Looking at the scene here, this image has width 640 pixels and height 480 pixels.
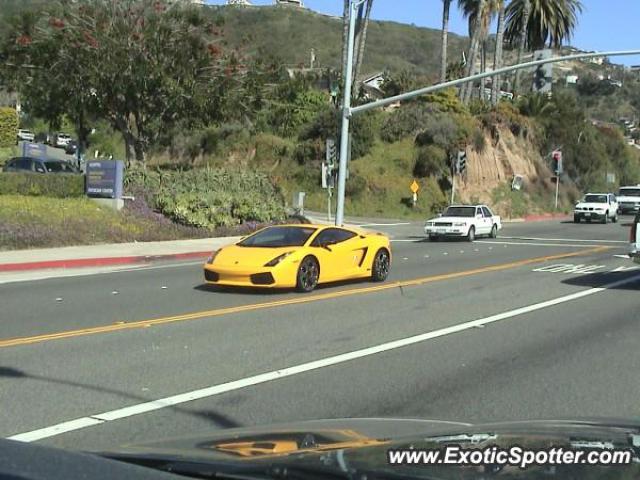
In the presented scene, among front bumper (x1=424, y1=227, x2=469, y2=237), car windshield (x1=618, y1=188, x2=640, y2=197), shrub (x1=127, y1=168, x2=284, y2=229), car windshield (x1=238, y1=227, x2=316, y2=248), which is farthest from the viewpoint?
car windshield (x1=618, y1=188, x2=640, y2=197)

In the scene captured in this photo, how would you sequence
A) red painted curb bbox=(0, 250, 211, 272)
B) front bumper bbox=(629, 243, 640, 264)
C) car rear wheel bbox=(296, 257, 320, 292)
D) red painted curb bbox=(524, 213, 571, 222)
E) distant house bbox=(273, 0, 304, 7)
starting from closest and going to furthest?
car rear wheel bbox=(296, 257, 320, 292), front bumper bbox=(629, 243, 640, 264), red painted curb bbox=(0, 250, 211, 272), red painted curb bbox=(524, 213, 571, 222), distant house bbox=(273, 0, 304, 7)

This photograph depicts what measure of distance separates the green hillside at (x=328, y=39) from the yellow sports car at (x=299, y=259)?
346 ft

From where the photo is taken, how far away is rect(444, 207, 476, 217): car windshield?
104 ft

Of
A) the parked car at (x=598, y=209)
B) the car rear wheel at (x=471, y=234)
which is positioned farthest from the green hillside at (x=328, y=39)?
the car rear wheel at (x=471, y=234)

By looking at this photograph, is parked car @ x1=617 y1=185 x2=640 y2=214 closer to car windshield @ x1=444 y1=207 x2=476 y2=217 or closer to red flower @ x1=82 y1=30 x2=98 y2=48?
car windshield @ x1=444 y1=207 x2=476 y2=217

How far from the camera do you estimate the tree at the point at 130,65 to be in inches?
1220

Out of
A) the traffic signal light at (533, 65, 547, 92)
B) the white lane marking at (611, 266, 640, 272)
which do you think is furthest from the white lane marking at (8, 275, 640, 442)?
the traffic signal light at (533, 65, 547, 92)

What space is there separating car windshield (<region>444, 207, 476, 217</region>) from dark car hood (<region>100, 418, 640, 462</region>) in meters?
27.8

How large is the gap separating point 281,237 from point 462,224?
54.5ft

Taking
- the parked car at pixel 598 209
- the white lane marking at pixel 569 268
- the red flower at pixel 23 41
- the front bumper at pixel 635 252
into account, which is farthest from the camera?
the parked car at pixel 598 209

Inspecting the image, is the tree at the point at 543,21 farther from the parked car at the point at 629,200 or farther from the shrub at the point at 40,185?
the shrub at the point at 40,185

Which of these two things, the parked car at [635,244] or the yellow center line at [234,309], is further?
the parked car at [635,244]

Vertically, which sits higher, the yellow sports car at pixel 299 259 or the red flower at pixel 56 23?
the red flower at pixel 56 23

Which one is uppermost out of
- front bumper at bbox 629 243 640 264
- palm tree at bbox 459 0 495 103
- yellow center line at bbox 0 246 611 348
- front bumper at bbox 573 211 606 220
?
palm tree at bbox 459 0 495 103
